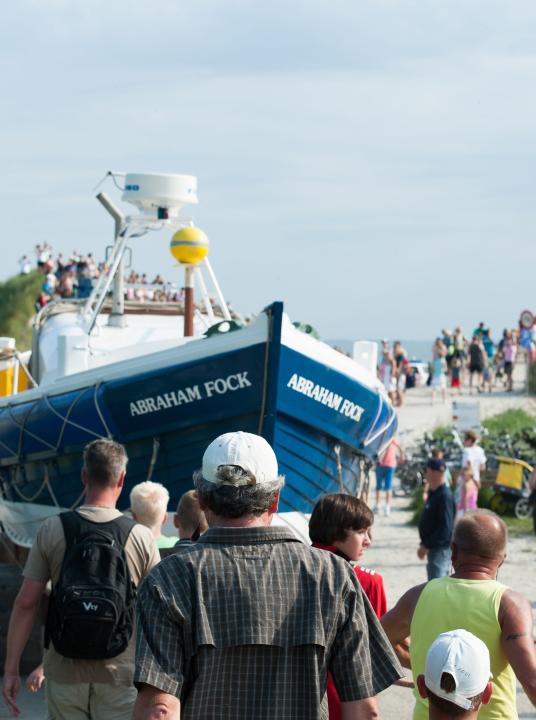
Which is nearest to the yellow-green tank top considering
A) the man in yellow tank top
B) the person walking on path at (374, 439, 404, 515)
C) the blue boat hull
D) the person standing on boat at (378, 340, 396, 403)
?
the man in yellow tank top

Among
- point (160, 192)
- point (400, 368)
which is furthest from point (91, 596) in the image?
point (400, 368)

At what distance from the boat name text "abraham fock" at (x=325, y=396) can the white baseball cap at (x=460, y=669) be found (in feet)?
18.5

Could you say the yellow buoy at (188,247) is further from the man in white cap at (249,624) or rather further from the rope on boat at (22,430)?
the man in white cap at (249,624)

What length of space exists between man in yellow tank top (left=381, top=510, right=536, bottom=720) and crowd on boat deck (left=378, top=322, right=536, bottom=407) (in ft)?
71.9

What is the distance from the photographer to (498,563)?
12.1 feet

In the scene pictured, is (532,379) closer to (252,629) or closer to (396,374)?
(396,374)

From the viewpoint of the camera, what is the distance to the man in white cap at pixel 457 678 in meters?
2.78

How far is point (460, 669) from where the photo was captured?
2.79m

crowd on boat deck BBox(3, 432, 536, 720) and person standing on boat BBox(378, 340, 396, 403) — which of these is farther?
person standing on boat BBox(378, 340, 396, 403)

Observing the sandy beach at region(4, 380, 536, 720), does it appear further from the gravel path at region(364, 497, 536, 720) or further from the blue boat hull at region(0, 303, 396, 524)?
the blue boat hull at region(0, 303, 396, 524)

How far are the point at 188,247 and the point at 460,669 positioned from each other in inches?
324

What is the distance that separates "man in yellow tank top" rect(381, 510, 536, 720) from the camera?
11.4ft

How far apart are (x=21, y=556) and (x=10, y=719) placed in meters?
2.94

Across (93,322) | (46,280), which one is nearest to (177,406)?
(93,322)
